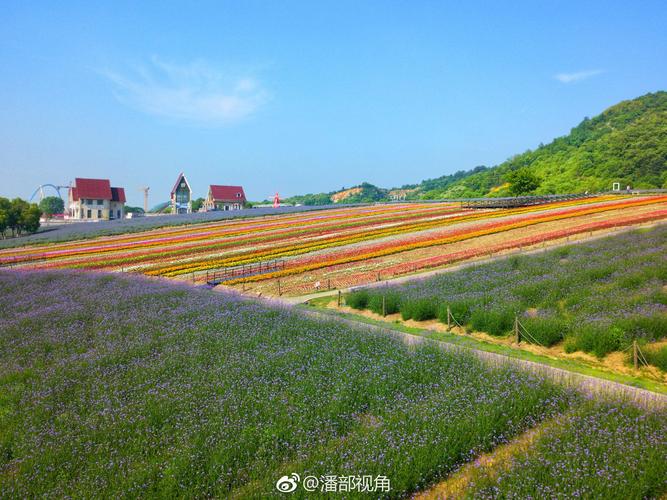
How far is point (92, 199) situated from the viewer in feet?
302

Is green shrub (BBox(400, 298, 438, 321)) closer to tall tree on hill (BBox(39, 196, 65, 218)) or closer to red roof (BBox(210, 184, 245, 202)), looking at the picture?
red roof (BBox(210, 184, 245, 202))

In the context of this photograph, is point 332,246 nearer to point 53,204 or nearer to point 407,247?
point 407,247

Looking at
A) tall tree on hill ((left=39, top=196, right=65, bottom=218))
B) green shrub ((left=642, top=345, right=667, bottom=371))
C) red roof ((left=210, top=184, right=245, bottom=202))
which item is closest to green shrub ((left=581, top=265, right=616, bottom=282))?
green shrub ((left=642, top=345, right=667, bottom=371))

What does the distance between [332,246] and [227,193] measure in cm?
8699

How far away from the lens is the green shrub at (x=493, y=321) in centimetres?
1484

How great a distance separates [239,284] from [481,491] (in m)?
22.5

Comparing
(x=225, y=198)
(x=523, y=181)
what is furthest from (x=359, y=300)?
(x=225, y=198)

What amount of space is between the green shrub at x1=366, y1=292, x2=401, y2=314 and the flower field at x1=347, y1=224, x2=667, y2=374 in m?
0.04

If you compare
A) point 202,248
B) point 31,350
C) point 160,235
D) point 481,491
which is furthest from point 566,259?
point 160,235

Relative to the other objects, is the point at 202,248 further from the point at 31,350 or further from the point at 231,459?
the point at 231,459

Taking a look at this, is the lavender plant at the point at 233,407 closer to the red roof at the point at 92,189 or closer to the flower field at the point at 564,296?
the flower field at the point at 564,296

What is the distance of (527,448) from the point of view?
21.8 feet

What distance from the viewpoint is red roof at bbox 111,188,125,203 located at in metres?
96.4

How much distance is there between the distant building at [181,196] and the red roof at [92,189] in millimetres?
14917
